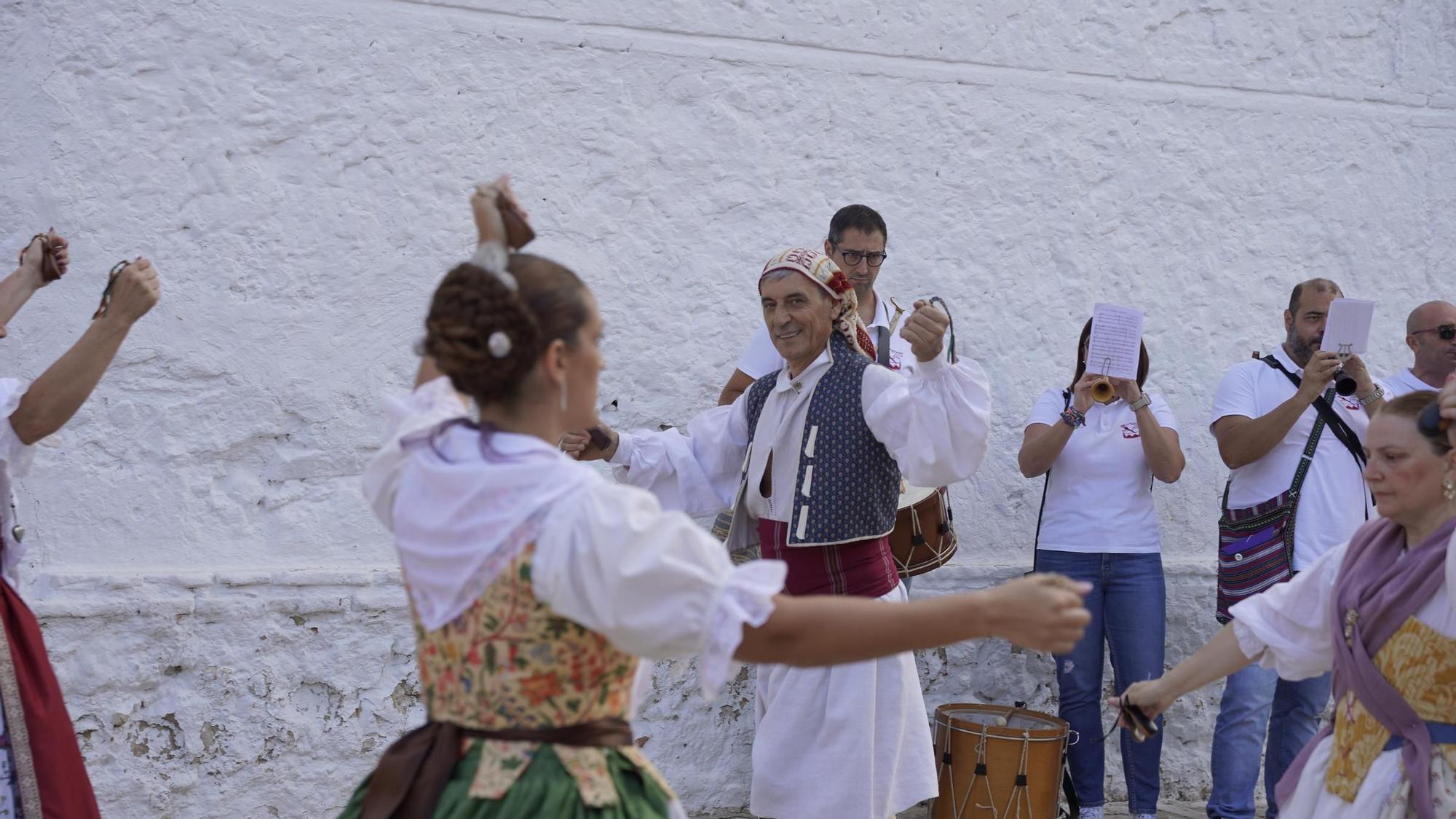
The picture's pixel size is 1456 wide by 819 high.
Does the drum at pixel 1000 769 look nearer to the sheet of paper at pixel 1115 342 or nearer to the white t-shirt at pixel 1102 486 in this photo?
the white t-shirt at pixel 1102 486

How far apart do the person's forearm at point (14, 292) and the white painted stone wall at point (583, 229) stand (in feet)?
1.41

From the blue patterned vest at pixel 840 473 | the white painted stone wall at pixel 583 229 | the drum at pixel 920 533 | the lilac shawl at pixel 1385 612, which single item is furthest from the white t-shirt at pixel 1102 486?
the lilac shawl at pixel 1385 612

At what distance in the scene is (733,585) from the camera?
2.04 meters

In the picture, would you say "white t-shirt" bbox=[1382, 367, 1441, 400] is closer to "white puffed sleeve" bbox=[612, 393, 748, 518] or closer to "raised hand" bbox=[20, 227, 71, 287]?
"white puffed sleeve" bbox=[612, 393, 748, 518]

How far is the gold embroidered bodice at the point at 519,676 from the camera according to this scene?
2.10 meters

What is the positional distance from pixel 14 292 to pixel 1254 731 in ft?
15.3

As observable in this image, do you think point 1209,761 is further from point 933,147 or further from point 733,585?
point 733,585

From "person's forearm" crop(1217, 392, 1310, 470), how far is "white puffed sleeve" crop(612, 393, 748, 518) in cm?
216

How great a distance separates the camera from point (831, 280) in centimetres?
429

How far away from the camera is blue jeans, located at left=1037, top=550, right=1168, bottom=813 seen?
5.54 m

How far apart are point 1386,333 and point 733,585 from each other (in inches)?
235

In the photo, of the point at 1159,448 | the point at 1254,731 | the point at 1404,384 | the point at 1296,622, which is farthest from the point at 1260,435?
the point at 1296,622

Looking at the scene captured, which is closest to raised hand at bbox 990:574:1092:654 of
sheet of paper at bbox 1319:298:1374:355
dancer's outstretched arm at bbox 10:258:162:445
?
dancer's outstretched arm at bbox 10:258:162:445

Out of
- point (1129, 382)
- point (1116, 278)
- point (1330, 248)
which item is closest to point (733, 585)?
point (1129, 382)
